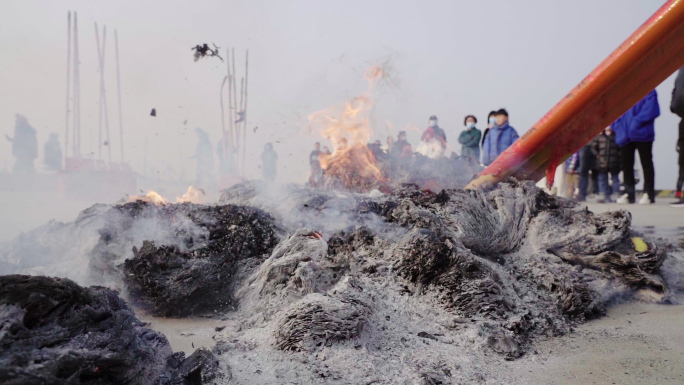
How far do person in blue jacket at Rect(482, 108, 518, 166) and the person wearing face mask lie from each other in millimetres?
941

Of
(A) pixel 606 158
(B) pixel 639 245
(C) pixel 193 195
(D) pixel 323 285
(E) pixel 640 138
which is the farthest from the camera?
(A) pixel 606 158

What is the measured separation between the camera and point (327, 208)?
320 centimetres

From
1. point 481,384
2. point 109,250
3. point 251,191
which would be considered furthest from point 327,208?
point 481,384

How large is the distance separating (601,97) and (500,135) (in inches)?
214

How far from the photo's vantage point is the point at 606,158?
10555mm

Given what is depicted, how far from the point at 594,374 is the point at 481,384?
19.7 inches

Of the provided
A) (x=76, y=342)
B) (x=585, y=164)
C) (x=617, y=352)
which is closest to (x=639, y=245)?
(x=617, y=352)

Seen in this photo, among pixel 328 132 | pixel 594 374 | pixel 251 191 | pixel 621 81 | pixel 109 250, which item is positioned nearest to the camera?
pixel 594 374

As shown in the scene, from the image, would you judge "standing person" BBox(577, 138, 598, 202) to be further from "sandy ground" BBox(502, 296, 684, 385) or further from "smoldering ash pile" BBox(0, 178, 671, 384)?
"sandy ground" BBox(502, 296, 684, 385)

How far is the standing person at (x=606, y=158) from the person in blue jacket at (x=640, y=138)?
1102 millimetres

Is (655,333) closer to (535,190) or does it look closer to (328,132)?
(535,190)

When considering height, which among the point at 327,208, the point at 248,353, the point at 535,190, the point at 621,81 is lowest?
the point at 248,353

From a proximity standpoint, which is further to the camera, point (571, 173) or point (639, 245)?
point (571, 173)

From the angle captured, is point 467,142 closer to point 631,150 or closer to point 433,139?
point 433,139
